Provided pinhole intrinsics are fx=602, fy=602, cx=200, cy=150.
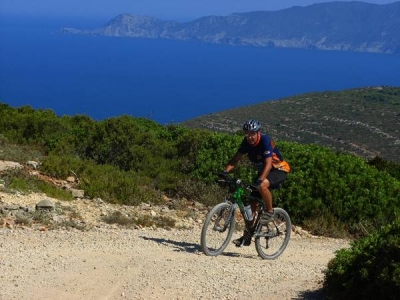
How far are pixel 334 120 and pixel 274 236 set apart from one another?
75164 millimetres

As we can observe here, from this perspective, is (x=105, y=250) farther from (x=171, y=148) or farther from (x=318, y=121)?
(x=318, y=121)

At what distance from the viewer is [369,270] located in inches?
200

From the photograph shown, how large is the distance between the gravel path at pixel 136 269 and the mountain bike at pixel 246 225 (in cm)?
15

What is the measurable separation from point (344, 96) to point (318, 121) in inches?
638

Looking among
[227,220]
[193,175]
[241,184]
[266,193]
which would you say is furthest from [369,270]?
[193,175]

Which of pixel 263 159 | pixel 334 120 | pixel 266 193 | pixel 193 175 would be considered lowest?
pixel 334 120

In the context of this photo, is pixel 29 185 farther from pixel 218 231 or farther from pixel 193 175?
pixel 218 231

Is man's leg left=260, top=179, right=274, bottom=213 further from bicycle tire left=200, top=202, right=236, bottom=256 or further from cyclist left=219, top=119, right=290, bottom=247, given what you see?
bicycle tire left=200, top=202, right=236, bottom=256

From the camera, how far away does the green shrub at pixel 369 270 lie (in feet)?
15.7

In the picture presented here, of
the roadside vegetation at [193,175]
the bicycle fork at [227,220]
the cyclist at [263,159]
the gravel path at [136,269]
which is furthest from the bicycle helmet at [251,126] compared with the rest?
the roadside vegetation at [193,175]

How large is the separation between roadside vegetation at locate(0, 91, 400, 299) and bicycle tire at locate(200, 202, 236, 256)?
1750 mm

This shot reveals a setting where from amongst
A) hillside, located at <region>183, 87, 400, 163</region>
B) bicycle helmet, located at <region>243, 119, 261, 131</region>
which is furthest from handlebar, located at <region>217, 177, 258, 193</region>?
hillside, located at <region>183, 87, 400, 163</region>

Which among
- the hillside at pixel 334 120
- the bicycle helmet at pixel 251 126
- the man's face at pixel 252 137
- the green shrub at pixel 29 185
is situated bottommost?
the hillside at pixel 334 120

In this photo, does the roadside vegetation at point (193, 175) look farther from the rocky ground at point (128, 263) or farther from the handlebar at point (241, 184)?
the handlebar at point (241, 184)
